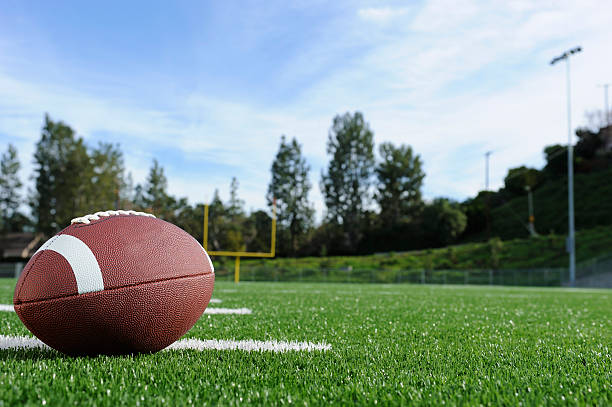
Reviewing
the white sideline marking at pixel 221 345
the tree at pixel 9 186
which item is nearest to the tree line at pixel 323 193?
the tree at pixel 9 186

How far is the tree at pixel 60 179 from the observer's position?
41.2 m

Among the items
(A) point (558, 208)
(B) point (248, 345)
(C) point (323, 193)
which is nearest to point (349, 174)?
(C) point (323, 193)

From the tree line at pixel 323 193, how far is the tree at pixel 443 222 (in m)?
0.09

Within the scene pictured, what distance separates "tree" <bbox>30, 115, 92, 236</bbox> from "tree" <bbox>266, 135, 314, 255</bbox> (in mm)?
14986

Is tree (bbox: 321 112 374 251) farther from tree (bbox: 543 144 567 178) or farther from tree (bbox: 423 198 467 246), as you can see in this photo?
tree (bbox: 543 144 567 178)

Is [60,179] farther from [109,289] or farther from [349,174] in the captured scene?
[109,289]

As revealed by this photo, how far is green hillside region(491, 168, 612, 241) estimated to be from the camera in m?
44.2

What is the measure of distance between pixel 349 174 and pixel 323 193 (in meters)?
3.05

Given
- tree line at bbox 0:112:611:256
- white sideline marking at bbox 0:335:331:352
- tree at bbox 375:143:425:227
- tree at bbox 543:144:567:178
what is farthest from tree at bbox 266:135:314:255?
white sideline marking at bbox 0:335:331:352

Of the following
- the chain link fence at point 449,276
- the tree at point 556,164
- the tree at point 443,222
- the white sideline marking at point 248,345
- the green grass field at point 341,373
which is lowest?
the chain link fence at point 449,276

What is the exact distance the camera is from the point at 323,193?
4838 cm

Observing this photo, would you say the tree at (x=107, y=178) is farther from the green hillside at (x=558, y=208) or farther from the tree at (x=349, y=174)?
the green hillside at (x=558, y=208)

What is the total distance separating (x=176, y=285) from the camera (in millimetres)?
2826

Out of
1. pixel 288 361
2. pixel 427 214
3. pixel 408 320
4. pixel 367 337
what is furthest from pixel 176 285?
pixel 427 214
